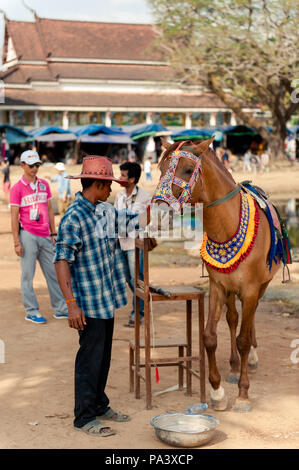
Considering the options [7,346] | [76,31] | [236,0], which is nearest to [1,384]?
[7,346]

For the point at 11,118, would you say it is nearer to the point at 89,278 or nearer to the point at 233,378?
the point at 233,378

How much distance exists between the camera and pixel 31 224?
8266 millimetres

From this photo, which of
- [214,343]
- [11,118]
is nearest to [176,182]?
[214,343]

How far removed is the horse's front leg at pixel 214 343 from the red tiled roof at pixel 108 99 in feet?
142

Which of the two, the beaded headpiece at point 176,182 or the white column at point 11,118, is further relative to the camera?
the white column at point 11,118

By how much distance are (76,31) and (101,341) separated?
176ft

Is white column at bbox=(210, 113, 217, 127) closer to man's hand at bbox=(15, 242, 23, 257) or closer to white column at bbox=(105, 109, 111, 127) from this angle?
white column at bbox=(105, 109, 111, 127)

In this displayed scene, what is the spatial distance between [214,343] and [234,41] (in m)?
29.8

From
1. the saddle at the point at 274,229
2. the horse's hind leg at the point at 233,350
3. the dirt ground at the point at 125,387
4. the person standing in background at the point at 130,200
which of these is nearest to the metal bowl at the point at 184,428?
the dirt ground at the point at 125,387

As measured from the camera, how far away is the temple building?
49.5m

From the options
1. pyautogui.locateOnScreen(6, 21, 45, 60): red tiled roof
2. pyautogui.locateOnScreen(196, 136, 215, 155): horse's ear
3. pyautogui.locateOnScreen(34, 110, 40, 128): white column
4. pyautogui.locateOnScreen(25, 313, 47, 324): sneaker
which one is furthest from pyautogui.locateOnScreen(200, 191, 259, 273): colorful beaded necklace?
pyautogui.locateOnScreen(6, 21, 45, 60): red tiled roof

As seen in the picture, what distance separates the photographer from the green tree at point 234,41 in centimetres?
3145

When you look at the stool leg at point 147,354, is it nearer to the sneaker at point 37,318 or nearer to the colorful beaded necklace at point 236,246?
the colorful beaded necklace at point 236,246

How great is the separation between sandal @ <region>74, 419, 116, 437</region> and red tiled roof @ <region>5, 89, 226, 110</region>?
4388cm
